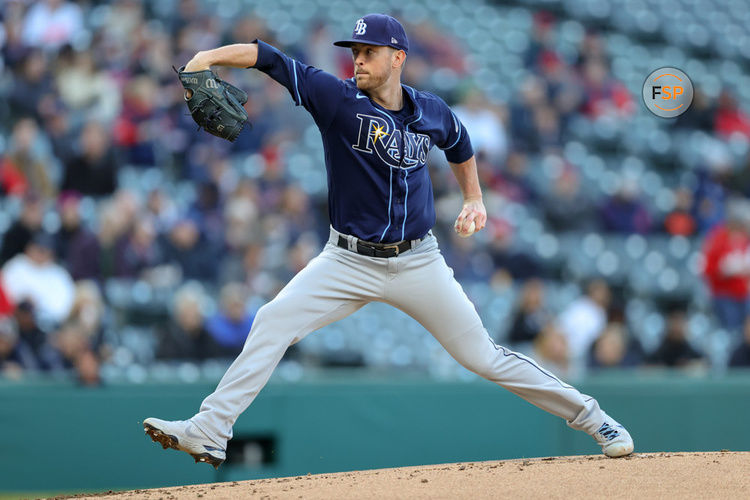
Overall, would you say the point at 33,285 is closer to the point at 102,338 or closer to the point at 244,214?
the point at 102,338

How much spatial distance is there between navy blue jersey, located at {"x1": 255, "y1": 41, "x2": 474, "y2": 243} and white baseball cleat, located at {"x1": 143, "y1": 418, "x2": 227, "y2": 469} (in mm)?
1081

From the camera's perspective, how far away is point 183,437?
13.6 ft

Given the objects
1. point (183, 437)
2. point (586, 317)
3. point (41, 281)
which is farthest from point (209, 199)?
point (183, 437)

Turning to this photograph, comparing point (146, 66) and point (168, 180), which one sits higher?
point (146, 66)

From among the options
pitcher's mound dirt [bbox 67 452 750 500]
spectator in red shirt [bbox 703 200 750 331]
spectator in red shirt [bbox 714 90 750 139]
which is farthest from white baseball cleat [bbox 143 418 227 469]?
spectator in red shirt [bbox 714 90 750 139]

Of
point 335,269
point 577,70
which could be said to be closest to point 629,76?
point 577,70

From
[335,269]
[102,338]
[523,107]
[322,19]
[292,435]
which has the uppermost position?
[322,19]

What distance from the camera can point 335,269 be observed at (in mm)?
4387

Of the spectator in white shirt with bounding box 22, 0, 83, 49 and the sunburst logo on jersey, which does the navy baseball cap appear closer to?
the sunburst logo on jersey

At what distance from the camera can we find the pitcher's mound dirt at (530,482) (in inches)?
165

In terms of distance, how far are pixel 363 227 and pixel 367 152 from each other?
0.33m

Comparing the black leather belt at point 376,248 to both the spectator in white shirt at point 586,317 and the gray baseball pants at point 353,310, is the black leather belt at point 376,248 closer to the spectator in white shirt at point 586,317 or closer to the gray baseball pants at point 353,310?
the gray baseball pants at point 353,310

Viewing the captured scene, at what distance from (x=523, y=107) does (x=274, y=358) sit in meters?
7.47

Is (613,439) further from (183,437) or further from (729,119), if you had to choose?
(729,119)
